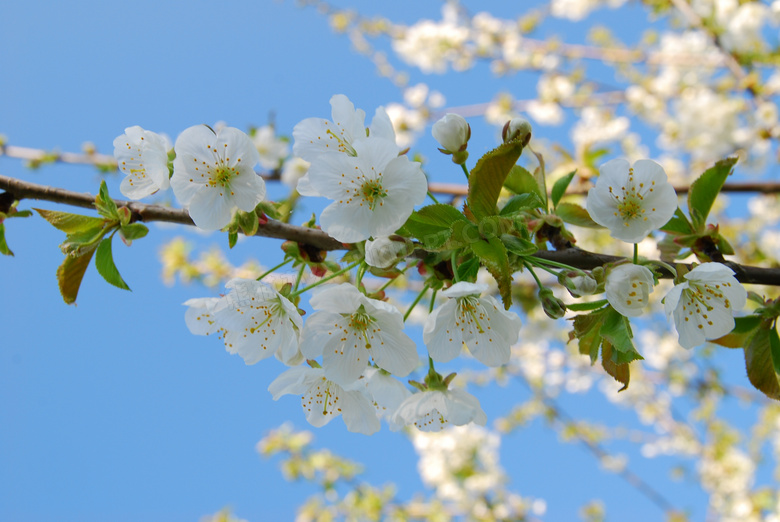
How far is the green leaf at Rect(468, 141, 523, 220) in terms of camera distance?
0.93 metres

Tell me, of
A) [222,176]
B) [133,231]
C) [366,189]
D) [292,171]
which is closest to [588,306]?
[366,189]

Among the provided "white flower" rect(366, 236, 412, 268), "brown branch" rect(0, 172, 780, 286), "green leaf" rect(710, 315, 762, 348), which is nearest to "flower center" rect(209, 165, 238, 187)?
"brown branch" rect(0, 172, 780, 286)

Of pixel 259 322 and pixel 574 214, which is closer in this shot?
pixel 259 322

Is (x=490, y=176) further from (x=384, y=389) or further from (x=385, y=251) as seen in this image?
(x=384, y=389)

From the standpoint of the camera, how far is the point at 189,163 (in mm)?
1094

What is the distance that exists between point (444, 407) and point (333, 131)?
679mm

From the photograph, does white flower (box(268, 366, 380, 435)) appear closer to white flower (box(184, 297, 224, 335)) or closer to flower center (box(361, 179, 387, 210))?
white flower (box(184, 297, 224, 335))

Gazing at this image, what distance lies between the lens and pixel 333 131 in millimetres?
1188

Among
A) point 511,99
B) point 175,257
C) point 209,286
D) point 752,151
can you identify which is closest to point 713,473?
point 752,151

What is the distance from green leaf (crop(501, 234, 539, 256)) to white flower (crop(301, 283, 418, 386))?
0.81 feet

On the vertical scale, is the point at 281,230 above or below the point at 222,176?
below

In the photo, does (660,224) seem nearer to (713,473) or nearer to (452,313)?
(452,313)

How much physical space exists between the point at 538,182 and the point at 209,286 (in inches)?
159

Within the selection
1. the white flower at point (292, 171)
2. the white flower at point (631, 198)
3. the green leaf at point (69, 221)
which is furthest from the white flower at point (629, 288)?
the white flower at point (292, 171)
